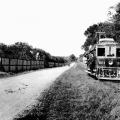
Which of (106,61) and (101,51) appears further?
(101,51)

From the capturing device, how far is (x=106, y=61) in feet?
61.5

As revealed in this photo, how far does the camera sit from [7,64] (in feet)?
86.9

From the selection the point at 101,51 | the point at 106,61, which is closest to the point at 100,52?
the point at 101,51

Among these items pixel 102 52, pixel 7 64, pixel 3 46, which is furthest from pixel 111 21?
pixel 3 46

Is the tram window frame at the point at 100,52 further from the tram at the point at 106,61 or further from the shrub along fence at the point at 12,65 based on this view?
the shrub along fence at the point at 12,65

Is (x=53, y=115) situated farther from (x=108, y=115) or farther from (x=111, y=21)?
(x=111, y=21)

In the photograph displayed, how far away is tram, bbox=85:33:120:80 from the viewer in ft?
59.4

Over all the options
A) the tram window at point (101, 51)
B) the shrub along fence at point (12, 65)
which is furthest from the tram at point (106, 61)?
the shrub along fence at point (12, 65)

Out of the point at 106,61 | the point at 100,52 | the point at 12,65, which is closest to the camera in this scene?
the point at 106,61

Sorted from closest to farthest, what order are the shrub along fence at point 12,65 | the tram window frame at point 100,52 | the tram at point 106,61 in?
the tram at point 106,61, the tram window frame at point 100,52, the shrub along fence at point 12,65

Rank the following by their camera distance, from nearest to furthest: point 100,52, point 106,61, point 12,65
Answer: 1. point 106,61
2. point 100,52
3. point 12,65

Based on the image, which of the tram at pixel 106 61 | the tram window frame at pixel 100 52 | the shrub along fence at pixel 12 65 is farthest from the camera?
the shrub along fence at pixel 12 65

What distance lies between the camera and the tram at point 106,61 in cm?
1809

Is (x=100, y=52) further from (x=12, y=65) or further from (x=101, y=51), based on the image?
(x=12, y=65)
